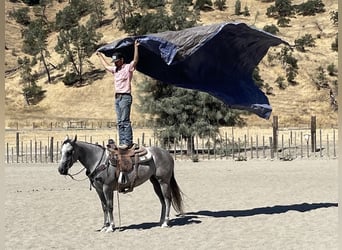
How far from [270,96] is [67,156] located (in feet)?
151

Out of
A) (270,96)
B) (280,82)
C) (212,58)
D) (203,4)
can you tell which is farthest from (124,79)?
(203,4)

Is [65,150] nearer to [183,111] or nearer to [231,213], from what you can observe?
[231,213]

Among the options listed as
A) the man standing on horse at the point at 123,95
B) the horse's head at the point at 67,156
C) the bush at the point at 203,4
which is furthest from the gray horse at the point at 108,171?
the bush at the point at 203,4

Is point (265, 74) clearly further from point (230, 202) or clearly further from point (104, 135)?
point (230, 202)

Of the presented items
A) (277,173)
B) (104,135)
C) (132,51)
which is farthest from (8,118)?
(132,51)

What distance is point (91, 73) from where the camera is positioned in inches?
2394

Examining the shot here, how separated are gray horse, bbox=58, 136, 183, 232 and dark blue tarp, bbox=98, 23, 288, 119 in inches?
65.8

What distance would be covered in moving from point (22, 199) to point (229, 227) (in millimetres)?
6313

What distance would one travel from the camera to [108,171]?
9.80 meters

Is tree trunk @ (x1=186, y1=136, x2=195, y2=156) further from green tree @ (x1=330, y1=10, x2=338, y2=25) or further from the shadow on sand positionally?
green tree @ (x1=330, y1=10, x2=338, y2=25)

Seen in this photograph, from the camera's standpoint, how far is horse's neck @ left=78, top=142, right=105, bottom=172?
31.8ft

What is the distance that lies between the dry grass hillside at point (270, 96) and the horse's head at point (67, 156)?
33.9 meters

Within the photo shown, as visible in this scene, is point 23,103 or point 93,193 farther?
point 23,103

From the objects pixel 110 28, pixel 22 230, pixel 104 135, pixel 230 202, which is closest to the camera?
pixel 22 230
